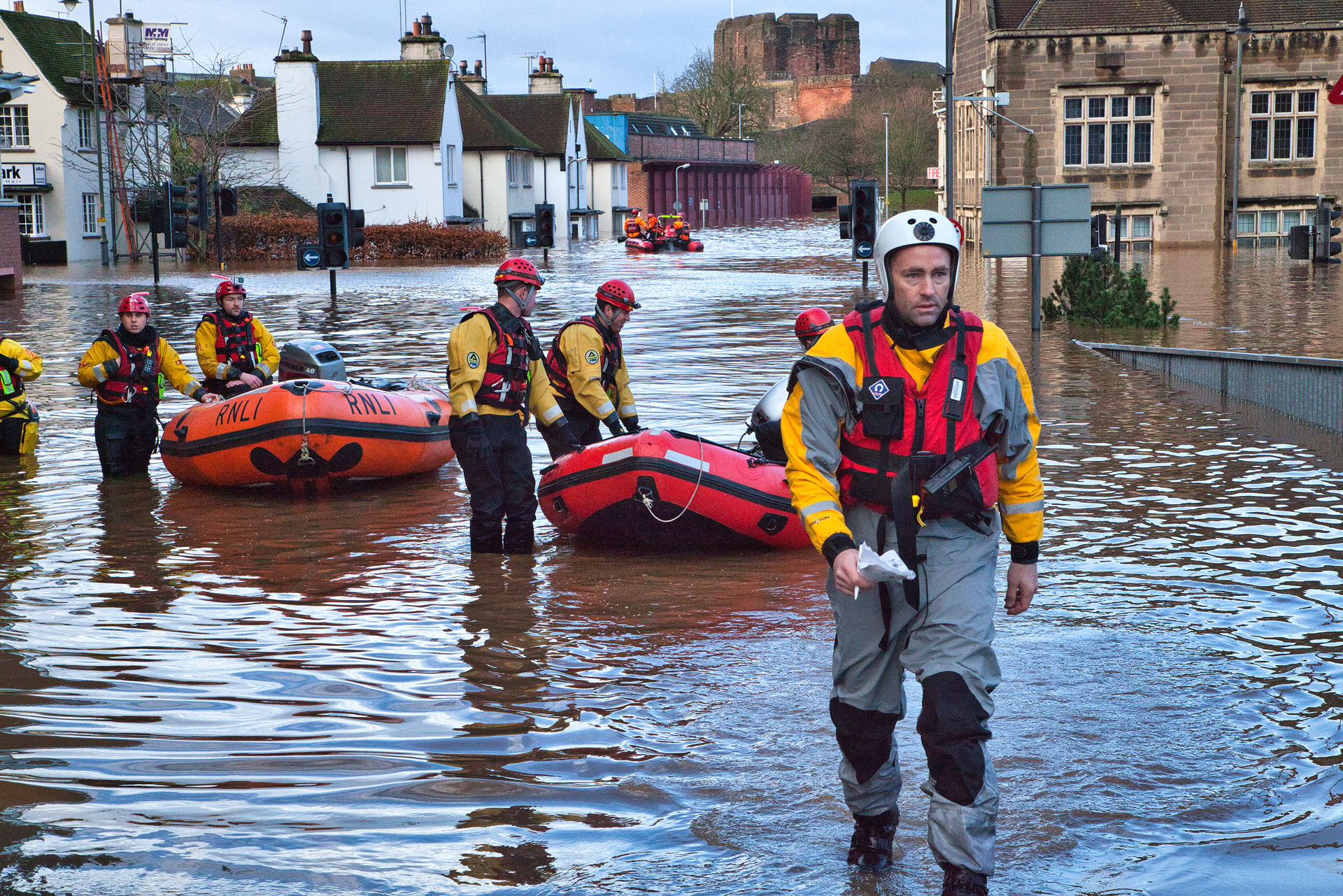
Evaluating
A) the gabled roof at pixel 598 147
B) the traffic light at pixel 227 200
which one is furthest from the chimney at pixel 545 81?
the traffic light at pixel 227 200

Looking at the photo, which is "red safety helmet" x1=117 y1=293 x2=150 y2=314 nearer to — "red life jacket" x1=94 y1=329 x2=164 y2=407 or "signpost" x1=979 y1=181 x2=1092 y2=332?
"red life jacket" x1=94 y1=329 x2=164 y2=407

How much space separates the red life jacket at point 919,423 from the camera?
14.1 feet

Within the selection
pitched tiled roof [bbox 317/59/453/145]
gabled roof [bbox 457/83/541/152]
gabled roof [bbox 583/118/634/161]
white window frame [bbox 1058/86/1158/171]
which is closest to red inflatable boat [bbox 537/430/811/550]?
white window frame [bbox 1058/86/1158/171]

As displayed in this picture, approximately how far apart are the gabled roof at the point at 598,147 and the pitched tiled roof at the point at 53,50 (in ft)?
85.3

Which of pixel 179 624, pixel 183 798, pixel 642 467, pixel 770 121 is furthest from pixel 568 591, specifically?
pixel 770 121

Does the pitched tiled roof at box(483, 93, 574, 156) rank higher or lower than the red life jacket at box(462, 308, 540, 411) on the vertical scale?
higher

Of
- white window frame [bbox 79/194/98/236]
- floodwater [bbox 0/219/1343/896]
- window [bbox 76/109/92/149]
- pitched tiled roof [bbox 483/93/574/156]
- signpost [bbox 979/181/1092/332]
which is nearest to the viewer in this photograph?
floodwater [bbox 0/219/1343/896]

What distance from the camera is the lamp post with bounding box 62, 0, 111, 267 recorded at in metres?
46.7

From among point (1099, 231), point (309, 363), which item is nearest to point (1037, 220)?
point (309, 363)

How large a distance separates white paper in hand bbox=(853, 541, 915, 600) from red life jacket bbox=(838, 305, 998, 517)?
0.34m

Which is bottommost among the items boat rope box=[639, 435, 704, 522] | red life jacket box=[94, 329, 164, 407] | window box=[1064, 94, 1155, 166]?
boat rope box=[639, 435, 704, 522]

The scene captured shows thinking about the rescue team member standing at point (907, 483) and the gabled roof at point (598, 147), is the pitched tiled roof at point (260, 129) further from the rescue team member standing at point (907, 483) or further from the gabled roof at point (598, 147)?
the rescue team member standing at point (907, 483)

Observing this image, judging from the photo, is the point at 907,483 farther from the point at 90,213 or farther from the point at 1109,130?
the point at 90,213

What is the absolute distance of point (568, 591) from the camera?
8398 mm
